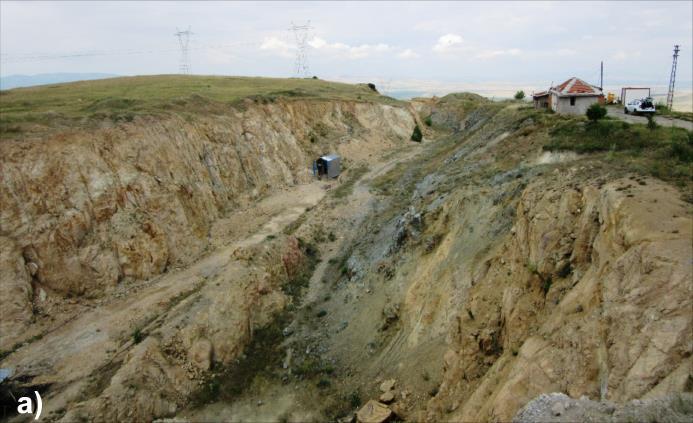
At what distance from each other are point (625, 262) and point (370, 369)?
11906mm

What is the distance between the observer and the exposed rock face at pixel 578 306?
1078 centimetres

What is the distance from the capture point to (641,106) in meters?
32.0

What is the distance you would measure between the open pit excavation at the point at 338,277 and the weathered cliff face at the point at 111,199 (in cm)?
12

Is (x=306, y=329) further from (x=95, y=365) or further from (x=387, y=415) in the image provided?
(x=95, y=365)

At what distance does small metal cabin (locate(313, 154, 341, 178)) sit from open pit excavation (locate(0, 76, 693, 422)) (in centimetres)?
629

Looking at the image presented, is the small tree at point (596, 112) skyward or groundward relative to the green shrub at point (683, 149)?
skyward

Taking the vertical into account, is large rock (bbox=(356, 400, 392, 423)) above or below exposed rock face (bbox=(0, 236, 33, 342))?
below

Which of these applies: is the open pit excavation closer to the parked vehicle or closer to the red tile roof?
the red tile roof

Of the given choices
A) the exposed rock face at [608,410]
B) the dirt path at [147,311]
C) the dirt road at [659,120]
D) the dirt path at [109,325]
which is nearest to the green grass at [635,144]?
the dirt road at [659,120]

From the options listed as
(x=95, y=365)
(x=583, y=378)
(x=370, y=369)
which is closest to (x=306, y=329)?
(x=370, y=369)

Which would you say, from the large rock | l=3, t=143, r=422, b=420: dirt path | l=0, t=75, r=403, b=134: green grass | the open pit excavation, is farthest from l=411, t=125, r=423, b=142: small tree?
the large rock

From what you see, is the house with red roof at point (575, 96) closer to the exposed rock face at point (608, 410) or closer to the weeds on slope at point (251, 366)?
the weeds on slope at point (251, 366)

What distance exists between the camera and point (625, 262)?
499 inches

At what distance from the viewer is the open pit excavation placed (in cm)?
1238
